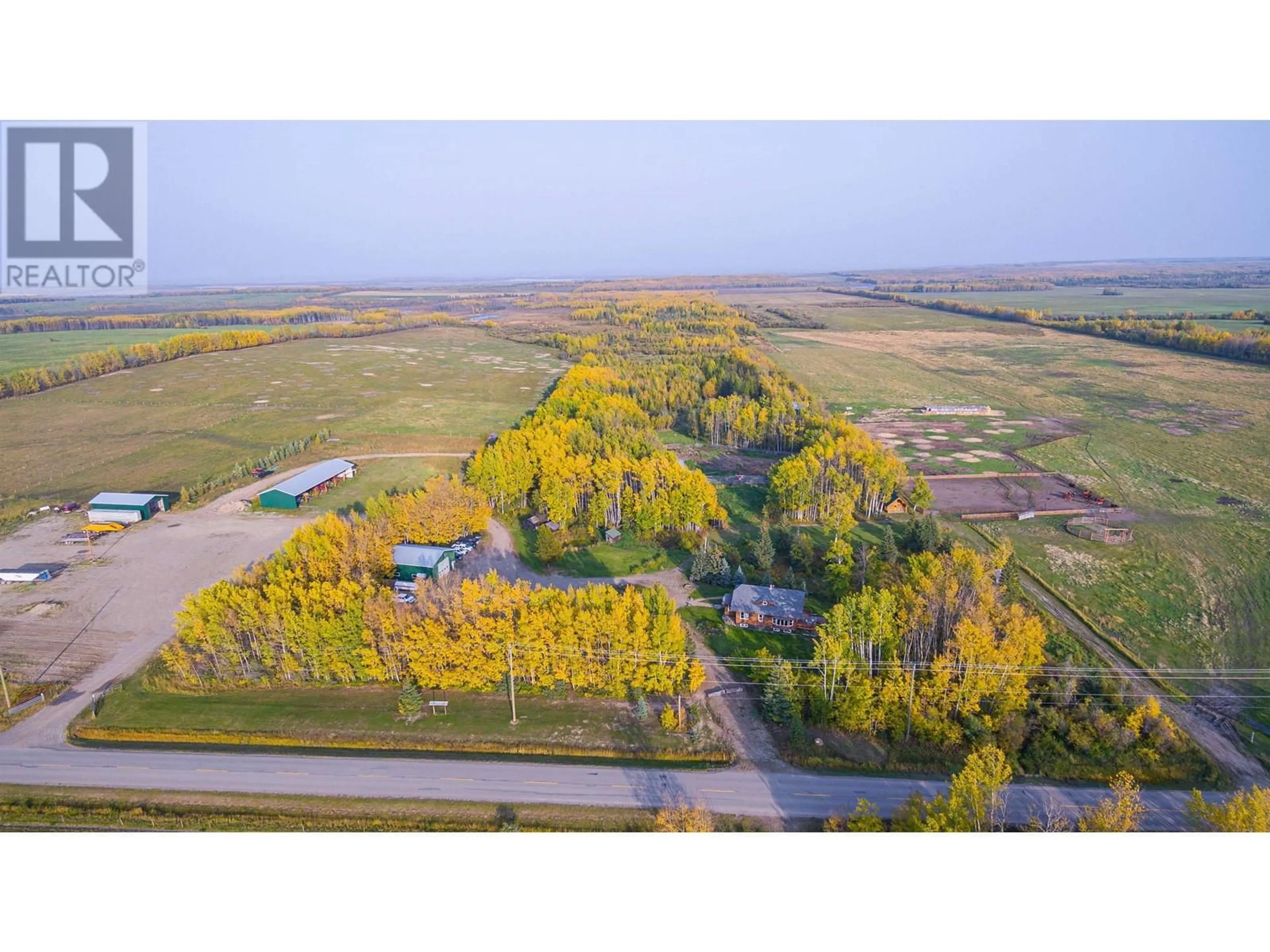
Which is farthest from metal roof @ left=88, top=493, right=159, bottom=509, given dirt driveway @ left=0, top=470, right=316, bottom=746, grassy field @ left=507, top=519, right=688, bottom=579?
grassy field @ left=507, top=519, right=688, bottom=579

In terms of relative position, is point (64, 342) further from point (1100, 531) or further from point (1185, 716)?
point (1185, 716)

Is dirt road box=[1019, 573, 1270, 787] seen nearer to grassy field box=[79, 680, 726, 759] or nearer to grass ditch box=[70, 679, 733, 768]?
grass ditch box=[70, 679, 733, 768]

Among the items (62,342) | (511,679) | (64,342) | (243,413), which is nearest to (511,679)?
(511,679)

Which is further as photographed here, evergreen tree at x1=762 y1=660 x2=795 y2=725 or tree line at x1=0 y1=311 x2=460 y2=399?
tree line at x1=0 y1=311 x2=460 y2=399

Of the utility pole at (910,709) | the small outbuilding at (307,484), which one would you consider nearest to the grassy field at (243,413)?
the small outbuilding at (307,484)

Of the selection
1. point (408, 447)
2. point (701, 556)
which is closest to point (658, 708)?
point (701, 556)

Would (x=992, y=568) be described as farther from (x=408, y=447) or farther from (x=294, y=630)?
(x=408, y=447)

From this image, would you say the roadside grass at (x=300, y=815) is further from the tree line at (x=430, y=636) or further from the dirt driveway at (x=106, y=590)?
the tree line at (x=430, y=636)
